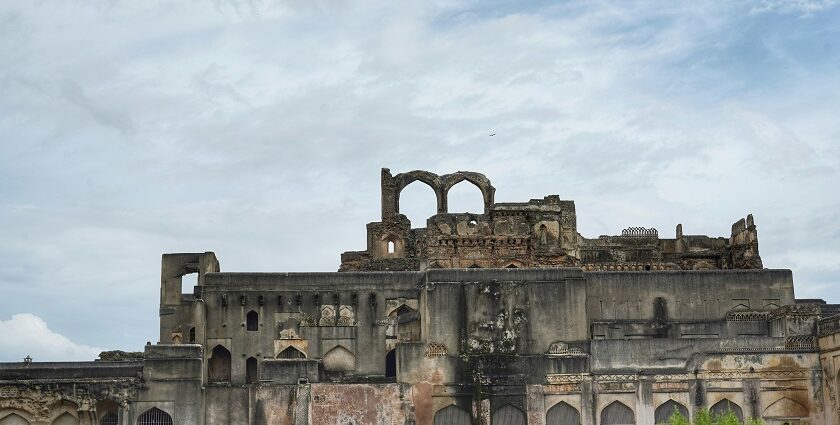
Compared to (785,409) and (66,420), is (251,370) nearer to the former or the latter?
(66,420)

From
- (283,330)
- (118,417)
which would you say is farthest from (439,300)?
(118,417)

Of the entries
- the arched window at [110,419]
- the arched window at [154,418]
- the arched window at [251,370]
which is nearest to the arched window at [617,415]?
the arched window at [251,370]

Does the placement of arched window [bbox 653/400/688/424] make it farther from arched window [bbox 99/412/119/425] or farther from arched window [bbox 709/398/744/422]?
arched window [bbox 99/412/119/425]

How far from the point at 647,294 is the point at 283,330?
13542 millimetres

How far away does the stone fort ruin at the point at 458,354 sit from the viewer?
40.7 metres

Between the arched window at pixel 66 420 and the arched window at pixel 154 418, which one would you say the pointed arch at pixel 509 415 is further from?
the arched window at pixel 66 420

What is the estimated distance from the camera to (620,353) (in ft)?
138

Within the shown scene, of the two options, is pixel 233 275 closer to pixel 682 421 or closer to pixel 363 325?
pixel 363 325

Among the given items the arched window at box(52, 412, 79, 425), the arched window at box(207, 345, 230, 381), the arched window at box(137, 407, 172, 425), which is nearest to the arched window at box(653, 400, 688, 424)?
the arched window at box(207, 345, 230, 381)

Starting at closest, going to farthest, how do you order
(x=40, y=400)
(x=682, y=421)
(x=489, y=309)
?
(x=682, y=421) < (x=40, y=400) < (x=489, y=309)

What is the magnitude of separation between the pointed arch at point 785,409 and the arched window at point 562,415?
642cm

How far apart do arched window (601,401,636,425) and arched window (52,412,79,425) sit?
17759 millimetres

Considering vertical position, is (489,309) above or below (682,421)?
above

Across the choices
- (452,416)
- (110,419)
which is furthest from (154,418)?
(452,416)
